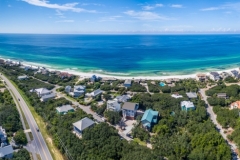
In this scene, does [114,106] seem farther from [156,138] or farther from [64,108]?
[156,138]

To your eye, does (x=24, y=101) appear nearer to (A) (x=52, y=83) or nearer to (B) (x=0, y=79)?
(A) (x=52, y=83)

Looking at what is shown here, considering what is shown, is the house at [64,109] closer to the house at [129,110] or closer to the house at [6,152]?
the house at [129,110]

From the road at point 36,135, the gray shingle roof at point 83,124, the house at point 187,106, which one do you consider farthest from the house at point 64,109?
the house at point 187,106

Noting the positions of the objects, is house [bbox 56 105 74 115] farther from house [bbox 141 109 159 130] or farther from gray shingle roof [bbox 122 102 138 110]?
house [bbox 141 109 159 130]

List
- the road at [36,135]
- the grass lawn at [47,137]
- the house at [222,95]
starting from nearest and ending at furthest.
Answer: the grass lawn at [47,137]
the road at [36,135]
the house at [222,95]

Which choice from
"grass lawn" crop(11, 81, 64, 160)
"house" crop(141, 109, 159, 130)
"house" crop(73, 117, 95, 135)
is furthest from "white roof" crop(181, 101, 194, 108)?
"grass lawn" crop(11, 81, 64, 160)

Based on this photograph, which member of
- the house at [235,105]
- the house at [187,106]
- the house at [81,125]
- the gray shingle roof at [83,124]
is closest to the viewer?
the house at [81,125]

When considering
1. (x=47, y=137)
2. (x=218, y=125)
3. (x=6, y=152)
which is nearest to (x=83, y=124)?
(x=47, y=137)

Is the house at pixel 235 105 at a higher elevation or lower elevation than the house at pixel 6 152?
higher
